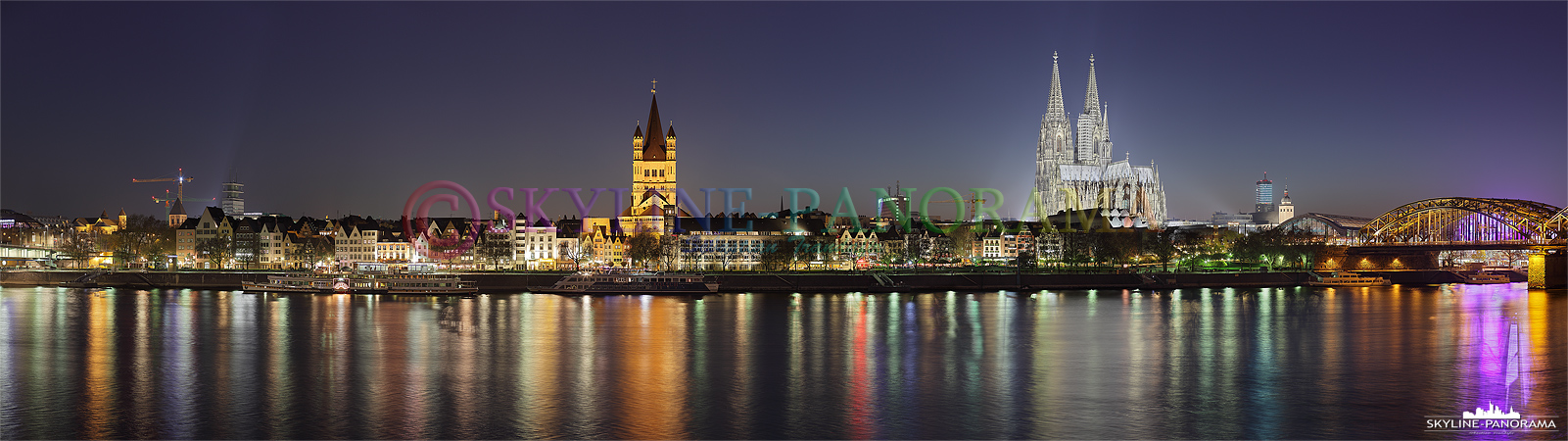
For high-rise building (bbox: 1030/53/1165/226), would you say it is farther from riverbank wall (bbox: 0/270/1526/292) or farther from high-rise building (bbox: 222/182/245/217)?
high-rise building (bbox: 222/182/245/217)

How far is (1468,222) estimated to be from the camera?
75.7 m

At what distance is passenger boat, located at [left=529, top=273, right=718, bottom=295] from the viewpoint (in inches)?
2055

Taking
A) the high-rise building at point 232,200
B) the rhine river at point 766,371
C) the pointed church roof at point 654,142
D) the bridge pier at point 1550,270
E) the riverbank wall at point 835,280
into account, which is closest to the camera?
the rhine river at point 766,371

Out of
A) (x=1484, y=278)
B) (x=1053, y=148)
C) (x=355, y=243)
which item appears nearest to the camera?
(x=1484, y=278)

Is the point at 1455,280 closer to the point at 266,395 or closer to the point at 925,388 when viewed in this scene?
the point at 925,388

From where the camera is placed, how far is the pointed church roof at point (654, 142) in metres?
87.6

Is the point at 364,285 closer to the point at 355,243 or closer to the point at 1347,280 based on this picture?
the point at 355,243

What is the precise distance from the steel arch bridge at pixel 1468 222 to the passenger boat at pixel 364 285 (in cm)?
6008

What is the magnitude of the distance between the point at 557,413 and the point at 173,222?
87560 millimetres

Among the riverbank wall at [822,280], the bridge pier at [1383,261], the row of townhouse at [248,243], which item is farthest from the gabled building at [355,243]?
the bridge pier at [1383,261]

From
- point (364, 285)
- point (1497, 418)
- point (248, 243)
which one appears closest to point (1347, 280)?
point (1497, 418)

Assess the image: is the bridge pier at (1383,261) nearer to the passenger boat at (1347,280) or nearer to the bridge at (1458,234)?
the bridge at (1458,234)

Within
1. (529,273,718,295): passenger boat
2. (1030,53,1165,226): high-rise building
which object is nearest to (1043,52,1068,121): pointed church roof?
(1030,53,1165,226): high-rise building

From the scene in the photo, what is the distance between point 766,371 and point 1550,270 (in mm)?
52241
